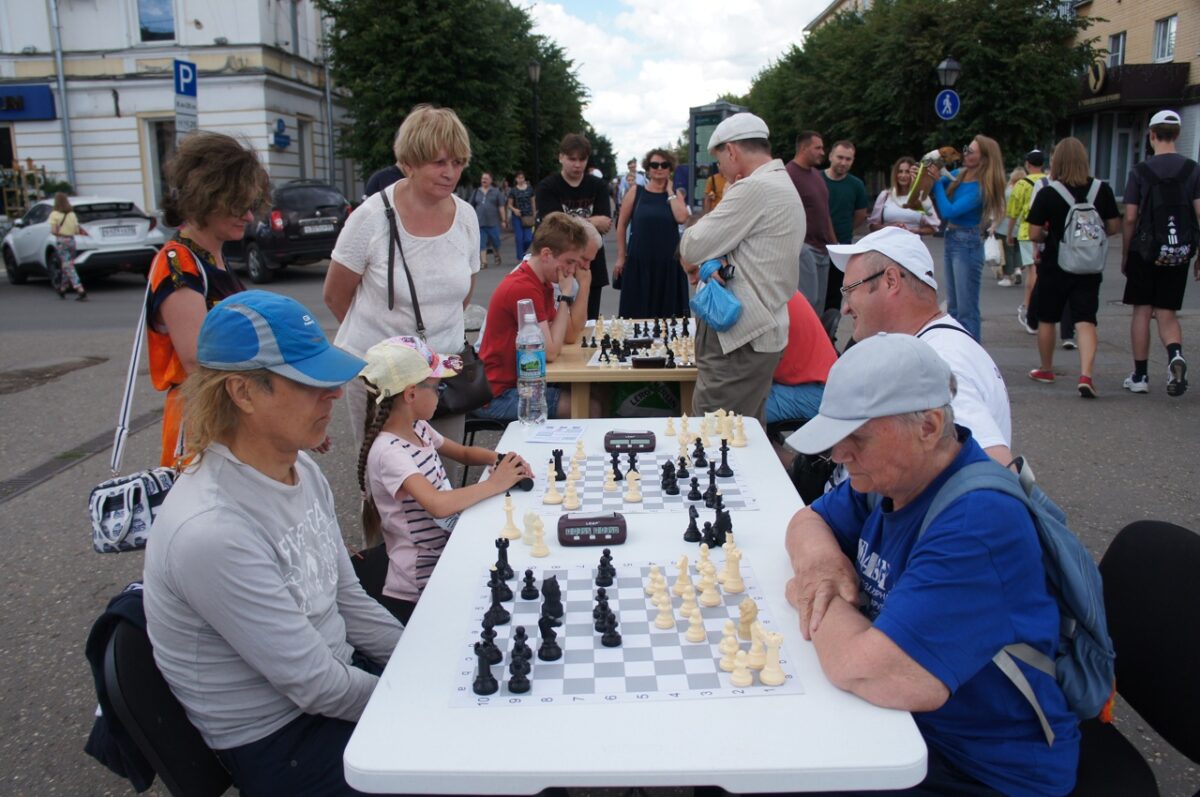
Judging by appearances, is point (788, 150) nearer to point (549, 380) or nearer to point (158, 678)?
point (549, 380)

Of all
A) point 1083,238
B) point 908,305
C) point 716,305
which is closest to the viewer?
point 908,305

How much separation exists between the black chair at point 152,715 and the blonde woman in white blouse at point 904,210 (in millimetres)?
9274

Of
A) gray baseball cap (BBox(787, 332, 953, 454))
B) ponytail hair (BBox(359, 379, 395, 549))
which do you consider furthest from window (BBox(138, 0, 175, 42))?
gray baseball cap (BBox(787, 332, 953, 454))

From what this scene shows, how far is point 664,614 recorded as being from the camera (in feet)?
6.55

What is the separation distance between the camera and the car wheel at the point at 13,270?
17.0 metres

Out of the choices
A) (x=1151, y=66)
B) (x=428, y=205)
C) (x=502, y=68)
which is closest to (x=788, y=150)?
(x=1151, y=66)

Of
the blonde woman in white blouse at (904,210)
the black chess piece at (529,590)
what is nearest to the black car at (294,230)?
the blonde woman in white blouse at (904,210)

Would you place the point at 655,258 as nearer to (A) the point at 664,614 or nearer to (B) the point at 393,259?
(B) the point at 393,259

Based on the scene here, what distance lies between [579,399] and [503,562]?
8.50 ft

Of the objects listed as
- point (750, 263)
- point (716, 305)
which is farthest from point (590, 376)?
point (750, 263)

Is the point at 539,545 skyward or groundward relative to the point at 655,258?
groundward

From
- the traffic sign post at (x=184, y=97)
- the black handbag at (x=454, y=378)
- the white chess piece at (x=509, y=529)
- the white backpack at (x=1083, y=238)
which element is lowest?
the white chess piece at (x=509, y=529)

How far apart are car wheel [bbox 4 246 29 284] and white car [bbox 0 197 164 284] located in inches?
6.6

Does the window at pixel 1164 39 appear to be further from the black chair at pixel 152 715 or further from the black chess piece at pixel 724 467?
the black chair at pixel 152 715
